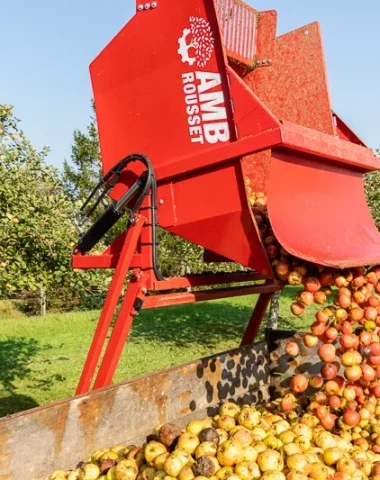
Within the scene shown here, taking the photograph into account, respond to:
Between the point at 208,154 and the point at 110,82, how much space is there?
97 centimetres

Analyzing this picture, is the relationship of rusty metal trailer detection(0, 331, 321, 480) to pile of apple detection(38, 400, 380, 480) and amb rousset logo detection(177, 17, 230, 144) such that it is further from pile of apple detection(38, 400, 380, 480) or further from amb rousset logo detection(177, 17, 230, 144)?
amb rousset logo detection(177, 17, 230, 144)

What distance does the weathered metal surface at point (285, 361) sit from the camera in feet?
14.9

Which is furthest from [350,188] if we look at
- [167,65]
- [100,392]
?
[100,392]

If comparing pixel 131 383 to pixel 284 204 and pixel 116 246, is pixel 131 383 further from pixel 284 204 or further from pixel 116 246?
pixel 284 204

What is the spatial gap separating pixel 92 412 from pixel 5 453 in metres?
0.56

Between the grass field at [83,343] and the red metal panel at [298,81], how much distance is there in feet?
16.9

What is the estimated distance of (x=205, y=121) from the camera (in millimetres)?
3010

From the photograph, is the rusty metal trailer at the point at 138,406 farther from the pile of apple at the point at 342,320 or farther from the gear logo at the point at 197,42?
the gear logo at the point at 197,42

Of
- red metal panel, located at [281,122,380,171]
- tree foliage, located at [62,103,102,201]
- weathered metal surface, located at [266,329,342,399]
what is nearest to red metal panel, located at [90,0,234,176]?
red metal panel, located at [281,122,380,171]

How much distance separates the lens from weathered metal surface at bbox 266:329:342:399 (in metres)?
4.54

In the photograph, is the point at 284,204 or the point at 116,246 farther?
the point at 116,246

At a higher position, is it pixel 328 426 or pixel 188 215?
pixel 188 215

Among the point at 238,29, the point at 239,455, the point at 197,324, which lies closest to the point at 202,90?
the point at 238,29

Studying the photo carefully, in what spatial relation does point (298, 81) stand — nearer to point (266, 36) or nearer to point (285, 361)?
point (266, 36)
